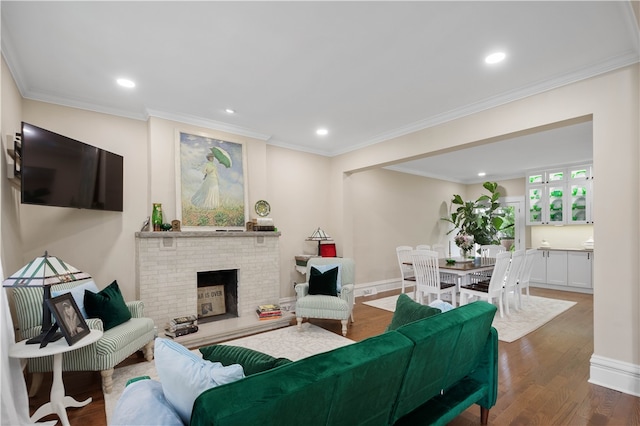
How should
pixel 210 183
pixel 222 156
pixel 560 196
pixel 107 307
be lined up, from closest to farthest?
pixel 107 307
pixel 210 183
pixel 222 156
pixel 560 196

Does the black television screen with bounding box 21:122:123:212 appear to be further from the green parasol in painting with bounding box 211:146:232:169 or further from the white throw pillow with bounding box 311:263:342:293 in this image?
the white throw pillow with bounding box 311:263:342:293

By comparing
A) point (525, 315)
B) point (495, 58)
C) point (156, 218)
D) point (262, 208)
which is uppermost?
point (495, 58)

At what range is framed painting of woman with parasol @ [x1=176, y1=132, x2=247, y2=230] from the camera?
13.4ft

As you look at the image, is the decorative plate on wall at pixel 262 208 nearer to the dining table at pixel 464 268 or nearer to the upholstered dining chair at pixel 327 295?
the upholstered dining chair at pixel 327 295

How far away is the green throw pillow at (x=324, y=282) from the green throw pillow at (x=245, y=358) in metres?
2.53

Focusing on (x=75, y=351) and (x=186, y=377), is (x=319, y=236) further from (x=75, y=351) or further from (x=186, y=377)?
(x=186, y=377)

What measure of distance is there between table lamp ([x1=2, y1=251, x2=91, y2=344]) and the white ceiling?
5.74 feet

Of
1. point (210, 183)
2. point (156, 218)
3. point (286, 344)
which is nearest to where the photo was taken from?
point (286, 344)

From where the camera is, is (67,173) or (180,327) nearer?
(67,173)

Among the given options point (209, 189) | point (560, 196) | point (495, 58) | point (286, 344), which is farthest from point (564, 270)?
point (209, 189)

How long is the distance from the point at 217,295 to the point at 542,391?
3.94 meters

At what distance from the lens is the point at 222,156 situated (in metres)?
4.38

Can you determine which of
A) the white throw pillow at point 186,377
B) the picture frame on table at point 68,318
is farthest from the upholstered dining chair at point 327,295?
the white throw pillow at point 186,377

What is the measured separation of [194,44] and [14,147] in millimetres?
1850
